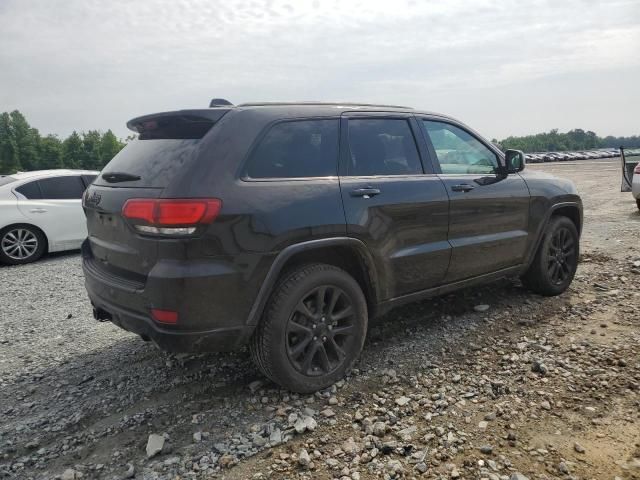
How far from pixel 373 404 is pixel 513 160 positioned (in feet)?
8.89

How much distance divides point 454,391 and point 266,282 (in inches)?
56.9

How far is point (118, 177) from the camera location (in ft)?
10.5

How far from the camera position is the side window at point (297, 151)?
9.87 ft

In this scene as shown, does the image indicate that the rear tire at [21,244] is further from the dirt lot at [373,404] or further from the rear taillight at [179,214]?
the rear taillight at [179,214]

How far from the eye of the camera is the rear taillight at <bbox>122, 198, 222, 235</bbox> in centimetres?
264

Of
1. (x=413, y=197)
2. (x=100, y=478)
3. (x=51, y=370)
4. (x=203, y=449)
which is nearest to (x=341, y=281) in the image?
(x=413, y=197)

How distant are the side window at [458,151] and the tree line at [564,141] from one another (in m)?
139

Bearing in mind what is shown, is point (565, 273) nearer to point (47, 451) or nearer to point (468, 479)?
point (468, 479)

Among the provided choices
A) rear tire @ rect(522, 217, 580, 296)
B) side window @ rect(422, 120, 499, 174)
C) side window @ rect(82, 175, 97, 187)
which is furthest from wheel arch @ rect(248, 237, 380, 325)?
side window @ rect(82, 175, 97, 187)

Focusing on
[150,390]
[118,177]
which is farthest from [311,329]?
[118,177]

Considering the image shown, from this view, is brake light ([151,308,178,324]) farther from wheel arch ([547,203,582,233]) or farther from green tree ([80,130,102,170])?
green tree ([80,130,102,170])

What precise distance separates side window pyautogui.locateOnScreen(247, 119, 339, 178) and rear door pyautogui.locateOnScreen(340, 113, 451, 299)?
112mm

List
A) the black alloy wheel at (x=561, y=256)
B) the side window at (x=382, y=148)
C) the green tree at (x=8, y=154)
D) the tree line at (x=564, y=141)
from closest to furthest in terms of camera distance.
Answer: the side window at (x=382, y=148)
the black alloy wheel at (x=561, y=256)
the green tree at (x=8, y=154)
the tree line at (x=564, y=141)

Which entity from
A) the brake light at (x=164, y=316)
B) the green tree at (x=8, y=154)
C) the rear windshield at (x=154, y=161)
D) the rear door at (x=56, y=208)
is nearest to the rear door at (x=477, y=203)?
the rear windshield at (x=154, y=161)
